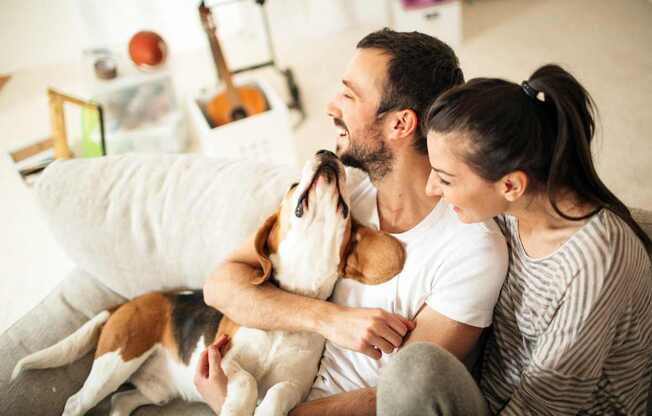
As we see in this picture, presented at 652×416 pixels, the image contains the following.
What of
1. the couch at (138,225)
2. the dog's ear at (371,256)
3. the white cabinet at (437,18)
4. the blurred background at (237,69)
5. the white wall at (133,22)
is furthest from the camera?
the white wall at (133,22)

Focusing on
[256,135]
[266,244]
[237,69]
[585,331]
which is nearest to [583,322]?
[585,331]

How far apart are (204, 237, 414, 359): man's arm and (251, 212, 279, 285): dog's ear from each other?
2cm

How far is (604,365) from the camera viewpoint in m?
1.12

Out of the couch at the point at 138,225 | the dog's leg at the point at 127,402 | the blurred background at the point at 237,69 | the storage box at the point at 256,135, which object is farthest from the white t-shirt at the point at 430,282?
the blurred background at the point at 237,69

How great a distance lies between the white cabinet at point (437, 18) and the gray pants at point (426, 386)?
2.66 metres

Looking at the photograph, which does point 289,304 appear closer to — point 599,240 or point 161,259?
point 161,259

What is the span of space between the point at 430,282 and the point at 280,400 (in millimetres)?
448

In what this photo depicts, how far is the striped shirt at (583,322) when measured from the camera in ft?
3.22

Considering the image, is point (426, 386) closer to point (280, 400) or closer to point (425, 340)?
point (425, 340)

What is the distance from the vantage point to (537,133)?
989mm

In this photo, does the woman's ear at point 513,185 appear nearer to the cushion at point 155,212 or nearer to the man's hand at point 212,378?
the cushion at point 155,212

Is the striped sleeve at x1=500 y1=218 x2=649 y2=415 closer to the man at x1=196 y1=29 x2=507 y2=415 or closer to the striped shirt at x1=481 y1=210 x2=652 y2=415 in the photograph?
the striped shirt at x1=481 y1=210 x2=652 y2=415

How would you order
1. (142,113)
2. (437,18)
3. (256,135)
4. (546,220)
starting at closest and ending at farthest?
(546,220) < (256,135) < (142,113) < (437,18)

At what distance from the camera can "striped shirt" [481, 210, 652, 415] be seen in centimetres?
98
